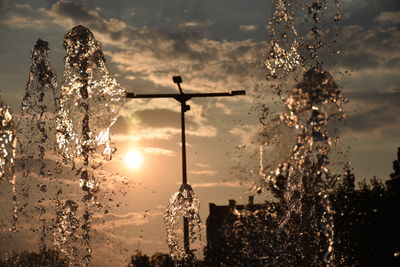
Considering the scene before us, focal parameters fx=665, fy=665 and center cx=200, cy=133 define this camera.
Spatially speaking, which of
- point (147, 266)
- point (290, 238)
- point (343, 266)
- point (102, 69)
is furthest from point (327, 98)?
point (147, 266)

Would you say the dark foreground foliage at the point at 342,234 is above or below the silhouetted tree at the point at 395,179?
below

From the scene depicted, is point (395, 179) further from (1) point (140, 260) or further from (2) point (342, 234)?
(1) point (140, 260)

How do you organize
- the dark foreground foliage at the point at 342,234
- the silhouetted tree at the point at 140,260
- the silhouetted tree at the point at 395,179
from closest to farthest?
the dark foreground foliage at the point at 342,234
the silhouetted tree at the point at 395,179
the silhouetted tree at the point at 140,260

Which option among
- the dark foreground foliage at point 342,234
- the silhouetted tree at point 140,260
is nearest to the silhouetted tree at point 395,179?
the dark foreground foliage at point 342,234

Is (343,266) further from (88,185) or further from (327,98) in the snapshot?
(327,98)

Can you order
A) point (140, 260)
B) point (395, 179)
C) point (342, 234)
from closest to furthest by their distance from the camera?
point (342, 234) < point (395, 179) < point (140, 260)

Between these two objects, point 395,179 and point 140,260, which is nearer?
point 395,179

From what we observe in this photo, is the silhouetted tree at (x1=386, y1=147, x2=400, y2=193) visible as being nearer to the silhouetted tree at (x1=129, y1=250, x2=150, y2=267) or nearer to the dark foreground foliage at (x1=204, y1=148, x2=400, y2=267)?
the dark foreground foliage at (x1=204, y1=148, x2=400, y2=267)

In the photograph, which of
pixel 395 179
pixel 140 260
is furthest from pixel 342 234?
pixel 140 260

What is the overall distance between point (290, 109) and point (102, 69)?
5.49 meters

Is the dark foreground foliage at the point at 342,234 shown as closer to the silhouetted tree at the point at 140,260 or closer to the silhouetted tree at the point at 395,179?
the silhouetted tree at the point at 395,179

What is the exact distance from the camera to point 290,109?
1170 cm

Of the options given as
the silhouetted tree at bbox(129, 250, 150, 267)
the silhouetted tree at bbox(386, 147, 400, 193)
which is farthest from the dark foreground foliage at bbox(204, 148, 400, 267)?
the silhouetted tree at bbox(129, 250, 150, 267)

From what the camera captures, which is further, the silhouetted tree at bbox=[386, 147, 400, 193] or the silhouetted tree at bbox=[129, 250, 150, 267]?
the silhouetted tree at bbox=[129, 250, 150, 267]
